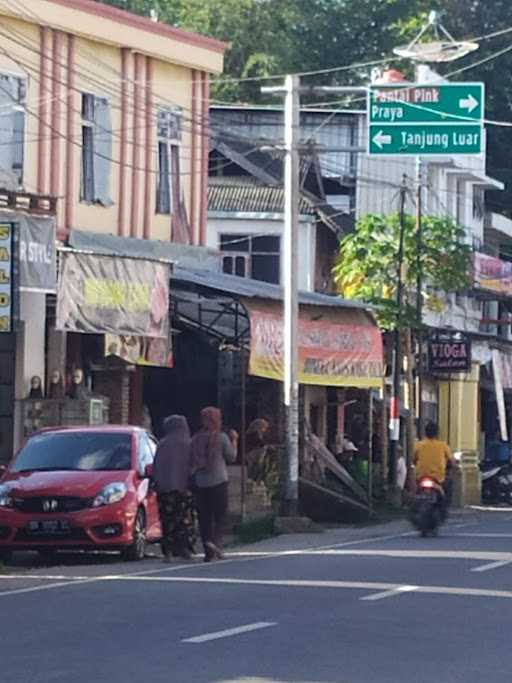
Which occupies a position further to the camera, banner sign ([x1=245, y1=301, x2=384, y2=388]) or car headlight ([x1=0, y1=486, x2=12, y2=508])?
banner sign ([x1=245, y1=301, x2=384, y2=388])

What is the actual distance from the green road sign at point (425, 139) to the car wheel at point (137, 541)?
8613 millimetres

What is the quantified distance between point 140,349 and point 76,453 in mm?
7733

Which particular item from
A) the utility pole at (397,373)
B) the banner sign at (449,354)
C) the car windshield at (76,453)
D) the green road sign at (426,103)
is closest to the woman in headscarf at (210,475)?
the car windshield at (76,453)

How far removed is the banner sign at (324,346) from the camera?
101 ft

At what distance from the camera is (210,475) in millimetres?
22422

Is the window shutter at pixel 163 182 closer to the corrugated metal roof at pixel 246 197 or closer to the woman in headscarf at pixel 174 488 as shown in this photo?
the corrugated metal roof at pixel 246 197

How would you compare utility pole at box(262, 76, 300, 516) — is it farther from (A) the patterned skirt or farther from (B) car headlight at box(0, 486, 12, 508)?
(B) car headlight at box(0, 486, 12, 508)

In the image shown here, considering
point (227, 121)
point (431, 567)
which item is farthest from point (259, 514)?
point (227, 121)

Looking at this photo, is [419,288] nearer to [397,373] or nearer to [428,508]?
[397,373]

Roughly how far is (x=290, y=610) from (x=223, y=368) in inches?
815

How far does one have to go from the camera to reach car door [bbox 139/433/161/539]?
23.5 metres

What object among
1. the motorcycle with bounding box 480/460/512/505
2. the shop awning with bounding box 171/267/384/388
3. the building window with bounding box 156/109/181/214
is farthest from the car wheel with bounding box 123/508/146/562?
the motorcycle with bounding box 480/460/512/505

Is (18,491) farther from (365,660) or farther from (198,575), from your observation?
(365,660)

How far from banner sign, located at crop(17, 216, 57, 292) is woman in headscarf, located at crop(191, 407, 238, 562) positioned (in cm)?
521
